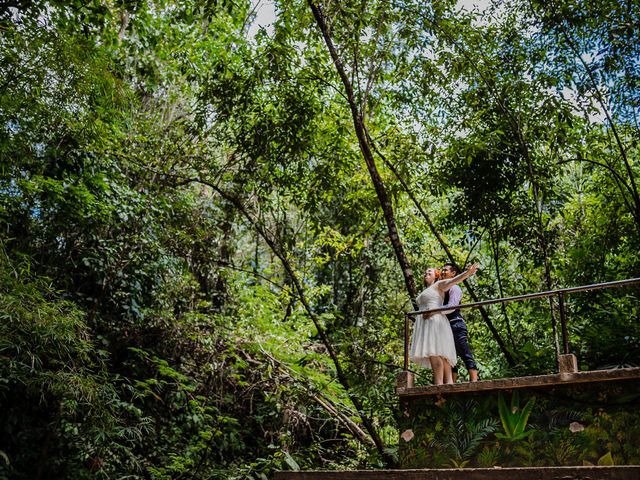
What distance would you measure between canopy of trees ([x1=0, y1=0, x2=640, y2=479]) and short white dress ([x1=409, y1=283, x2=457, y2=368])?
1.40 m

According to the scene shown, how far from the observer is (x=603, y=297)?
30.4 ft

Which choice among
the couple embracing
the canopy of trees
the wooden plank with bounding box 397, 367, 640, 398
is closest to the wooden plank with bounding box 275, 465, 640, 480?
the wooden plank with bounding box 397, 367, 640, 398

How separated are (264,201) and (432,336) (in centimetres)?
430

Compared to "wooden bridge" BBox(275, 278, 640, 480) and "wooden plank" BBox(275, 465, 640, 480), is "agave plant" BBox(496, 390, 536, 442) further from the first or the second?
"wooden plank" BBox(275, 465, 640, 480)

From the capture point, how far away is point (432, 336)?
6.74 meters

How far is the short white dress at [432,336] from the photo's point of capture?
22.0 ft

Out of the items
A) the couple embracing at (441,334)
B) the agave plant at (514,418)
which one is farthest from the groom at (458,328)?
the agave plant at (514,418)

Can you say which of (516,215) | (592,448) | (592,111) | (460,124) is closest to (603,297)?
(516,215)

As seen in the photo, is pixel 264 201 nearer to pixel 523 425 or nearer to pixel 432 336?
pixel 432 336

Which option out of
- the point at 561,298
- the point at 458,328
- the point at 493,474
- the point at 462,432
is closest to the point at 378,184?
the point at 458,328

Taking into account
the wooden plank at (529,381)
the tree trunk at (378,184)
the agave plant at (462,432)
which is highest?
the tree trunk at (378,184)

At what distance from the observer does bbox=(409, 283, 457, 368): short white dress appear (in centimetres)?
670

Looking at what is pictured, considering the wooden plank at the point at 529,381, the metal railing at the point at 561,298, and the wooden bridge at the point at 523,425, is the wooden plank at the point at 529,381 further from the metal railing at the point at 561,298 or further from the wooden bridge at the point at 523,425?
the metal railing at the point at 561,298

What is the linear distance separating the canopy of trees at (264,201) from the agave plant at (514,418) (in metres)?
2.33
